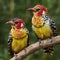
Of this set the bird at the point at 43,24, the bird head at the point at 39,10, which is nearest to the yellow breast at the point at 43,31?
the bird at the point at 43,24

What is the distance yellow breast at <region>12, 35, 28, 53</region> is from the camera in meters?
4.13

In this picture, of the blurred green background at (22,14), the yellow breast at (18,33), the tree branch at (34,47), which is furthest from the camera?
the blurred green background at (22,14)

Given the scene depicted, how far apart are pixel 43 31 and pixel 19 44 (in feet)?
0.60

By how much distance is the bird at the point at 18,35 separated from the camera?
404 centimetres

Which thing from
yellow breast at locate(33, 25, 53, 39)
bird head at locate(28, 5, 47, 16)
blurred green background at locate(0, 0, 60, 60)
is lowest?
blurred green background at locate(0, 0, 60, 60)

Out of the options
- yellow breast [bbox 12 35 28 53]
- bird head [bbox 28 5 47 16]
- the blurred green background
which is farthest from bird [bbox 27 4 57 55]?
the blurred green background

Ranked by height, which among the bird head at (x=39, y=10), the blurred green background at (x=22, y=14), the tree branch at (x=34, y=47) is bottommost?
the blurred green background at (x=22, y=14)

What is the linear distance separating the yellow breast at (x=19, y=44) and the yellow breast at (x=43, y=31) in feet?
0.30

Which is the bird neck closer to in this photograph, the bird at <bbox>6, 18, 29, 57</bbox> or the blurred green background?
the bird at <bbox>6, 18, 29, 57</bbox>

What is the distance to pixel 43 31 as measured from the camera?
416cm

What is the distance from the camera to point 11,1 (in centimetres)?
527

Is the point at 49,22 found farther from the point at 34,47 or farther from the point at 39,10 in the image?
the point at 34,47

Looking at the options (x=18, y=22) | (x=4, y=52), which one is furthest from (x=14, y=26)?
(x=4, y=52)

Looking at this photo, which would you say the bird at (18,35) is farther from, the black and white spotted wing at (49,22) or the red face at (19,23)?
the black and white spotted wing at (49,22)
